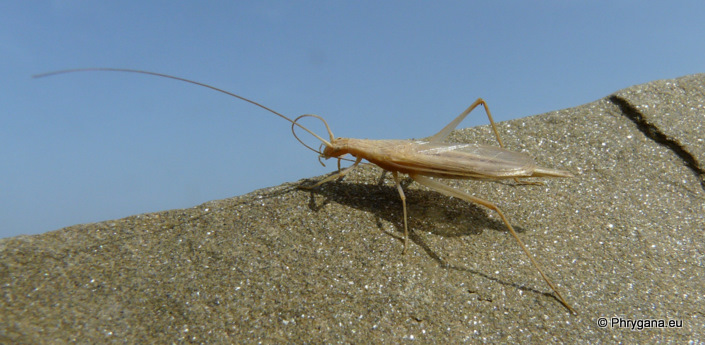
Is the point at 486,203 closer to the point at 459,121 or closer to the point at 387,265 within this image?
the point at 387,265

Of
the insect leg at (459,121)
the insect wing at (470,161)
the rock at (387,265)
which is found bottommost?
the rock at (387,265)

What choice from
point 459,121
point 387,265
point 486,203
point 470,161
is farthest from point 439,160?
point 387,265

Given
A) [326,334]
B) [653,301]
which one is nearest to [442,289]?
[326,334]

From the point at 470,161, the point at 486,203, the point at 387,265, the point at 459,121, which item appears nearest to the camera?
the point at 387,265

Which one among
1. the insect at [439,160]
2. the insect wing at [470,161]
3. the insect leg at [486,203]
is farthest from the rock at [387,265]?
the insect wing at [470,161]

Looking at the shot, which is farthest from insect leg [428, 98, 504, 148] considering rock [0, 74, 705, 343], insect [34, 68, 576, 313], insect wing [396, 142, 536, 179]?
insect wing [396, 142, 536, 179]

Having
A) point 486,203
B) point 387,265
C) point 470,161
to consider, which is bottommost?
point 387,265

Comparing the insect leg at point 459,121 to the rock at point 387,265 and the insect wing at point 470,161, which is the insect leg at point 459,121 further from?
the insect wing at point 470,161

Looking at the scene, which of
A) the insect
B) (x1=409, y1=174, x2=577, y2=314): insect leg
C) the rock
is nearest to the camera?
the rock

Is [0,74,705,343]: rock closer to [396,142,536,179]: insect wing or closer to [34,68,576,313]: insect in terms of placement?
[34,68,576,313]: insect
